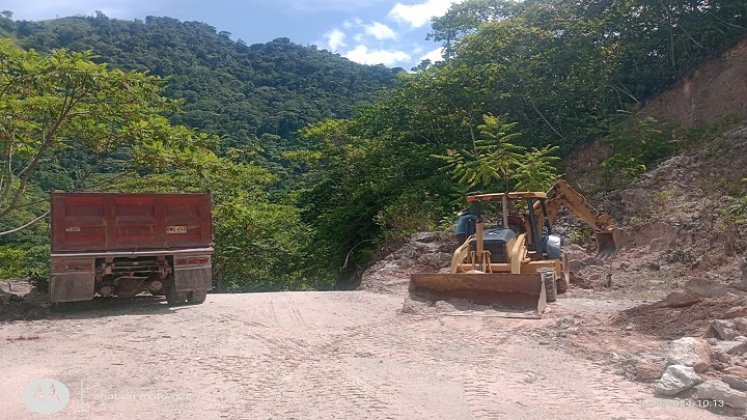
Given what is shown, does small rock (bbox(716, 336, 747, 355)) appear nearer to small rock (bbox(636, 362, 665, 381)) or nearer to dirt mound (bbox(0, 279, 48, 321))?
small rock (bbox(636, 362, 665, 381))

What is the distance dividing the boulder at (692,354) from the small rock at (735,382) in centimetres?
34

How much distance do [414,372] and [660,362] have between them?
8.40 feet

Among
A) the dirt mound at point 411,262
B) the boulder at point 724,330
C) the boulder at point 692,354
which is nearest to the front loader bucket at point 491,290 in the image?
the boulder at point 724,330

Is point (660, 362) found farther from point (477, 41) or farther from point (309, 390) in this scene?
point (477, 41)

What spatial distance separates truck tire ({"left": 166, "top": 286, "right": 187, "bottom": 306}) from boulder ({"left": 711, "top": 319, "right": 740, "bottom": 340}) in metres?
9.38

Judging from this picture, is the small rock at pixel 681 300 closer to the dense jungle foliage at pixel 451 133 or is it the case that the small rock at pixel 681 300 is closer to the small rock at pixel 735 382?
the small rock at pixel 735 382

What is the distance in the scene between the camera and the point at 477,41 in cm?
2872

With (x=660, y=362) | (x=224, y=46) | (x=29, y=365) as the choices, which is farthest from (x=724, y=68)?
(x=224, y=46)

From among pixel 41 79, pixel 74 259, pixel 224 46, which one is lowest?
pixel 74 259

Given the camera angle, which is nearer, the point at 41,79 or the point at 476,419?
the point at 476,419

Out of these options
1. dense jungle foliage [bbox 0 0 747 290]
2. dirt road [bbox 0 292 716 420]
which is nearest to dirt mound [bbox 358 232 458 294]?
dense jungle foliage [bbox 0 0 747 290]

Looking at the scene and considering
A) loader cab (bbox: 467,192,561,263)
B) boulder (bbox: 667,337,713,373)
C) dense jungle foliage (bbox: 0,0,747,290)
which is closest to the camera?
boulder (bbox: 667,337,713,373)

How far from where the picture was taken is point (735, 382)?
5.66 metres

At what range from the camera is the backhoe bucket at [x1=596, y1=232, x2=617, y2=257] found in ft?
53.0
